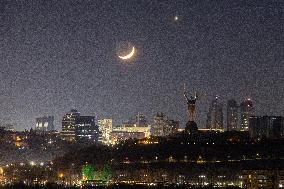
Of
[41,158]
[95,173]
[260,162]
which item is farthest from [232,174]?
[41,158]

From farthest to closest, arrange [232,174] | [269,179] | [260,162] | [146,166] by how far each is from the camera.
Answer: [146,166], [260,162], [232,174], [269,179]

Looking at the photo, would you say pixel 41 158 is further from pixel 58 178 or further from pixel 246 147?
pixel 246 147

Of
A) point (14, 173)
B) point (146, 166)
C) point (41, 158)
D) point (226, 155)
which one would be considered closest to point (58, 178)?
point (14, 173)

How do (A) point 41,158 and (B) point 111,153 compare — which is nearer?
(B) point 111,153

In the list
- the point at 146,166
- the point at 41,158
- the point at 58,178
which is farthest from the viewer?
the point at 41,158

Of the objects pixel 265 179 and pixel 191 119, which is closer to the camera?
pixel 265 179

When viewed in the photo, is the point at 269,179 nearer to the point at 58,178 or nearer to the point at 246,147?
the point at 246,147

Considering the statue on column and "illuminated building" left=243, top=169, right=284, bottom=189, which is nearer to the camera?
"illuminated building" left=243, top=169, right=284, bottom=189

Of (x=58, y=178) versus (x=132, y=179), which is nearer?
(x=132, y=179)

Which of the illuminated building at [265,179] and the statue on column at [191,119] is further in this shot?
the statue on column at [191,119]
